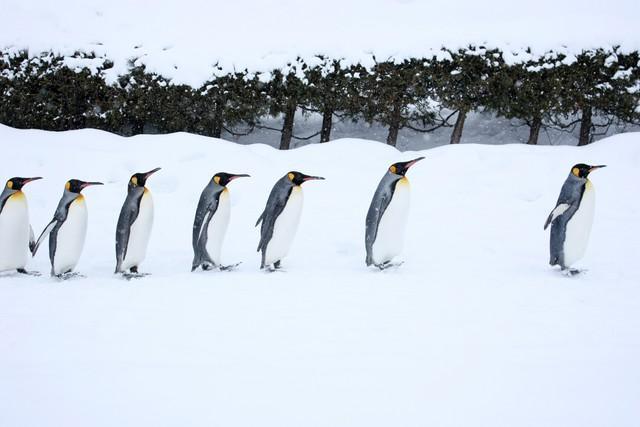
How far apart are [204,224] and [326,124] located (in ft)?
14.7

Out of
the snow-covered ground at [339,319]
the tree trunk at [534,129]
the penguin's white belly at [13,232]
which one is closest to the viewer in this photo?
the snow-covered ground at [339,319]

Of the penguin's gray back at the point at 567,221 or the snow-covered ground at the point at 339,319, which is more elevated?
the penguin's gray back at the point at 567,221

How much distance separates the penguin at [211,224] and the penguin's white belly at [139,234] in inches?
14.7

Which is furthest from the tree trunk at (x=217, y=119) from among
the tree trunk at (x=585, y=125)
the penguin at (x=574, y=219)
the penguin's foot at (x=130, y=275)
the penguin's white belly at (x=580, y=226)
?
the penguin's white belly at (x=580, y=226)

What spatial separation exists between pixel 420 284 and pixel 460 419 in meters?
1.95

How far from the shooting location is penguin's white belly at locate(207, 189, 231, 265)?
15.3 ft

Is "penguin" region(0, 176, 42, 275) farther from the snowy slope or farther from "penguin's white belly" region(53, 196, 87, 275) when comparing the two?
the snowy slope

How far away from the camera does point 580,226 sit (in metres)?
4.39

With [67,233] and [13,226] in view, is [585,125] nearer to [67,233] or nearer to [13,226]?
[67,233]

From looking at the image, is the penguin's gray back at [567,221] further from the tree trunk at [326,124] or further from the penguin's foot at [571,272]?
the tree trunk at [326,124]

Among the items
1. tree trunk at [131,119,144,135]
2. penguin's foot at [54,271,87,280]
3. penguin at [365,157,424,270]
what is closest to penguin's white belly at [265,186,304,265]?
penguin at [365,157,424,270]

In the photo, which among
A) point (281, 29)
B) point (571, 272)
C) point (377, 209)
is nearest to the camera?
point (571, 272)

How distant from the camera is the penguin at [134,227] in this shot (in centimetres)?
447

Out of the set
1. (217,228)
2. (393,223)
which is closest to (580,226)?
(393,223)
